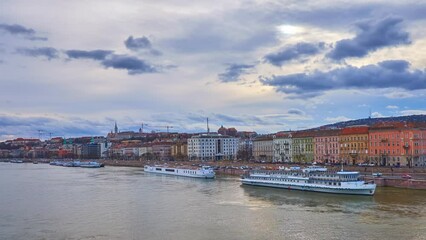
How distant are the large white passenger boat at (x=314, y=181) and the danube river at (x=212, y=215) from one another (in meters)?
0.93

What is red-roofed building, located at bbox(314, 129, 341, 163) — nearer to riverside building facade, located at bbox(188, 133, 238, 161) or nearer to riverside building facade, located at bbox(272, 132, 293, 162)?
riverside building facade, located at bbox(272, 132, 293, 162)

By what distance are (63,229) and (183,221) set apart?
536cm

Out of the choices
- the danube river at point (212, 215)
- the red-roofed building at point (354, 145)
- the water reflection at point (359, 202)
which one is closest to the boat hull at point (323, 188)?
the water reflection at point (359, 202)

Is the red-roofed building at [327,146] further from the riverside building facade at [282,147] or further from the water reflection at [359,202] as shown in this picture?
the water reflection at [359,202]

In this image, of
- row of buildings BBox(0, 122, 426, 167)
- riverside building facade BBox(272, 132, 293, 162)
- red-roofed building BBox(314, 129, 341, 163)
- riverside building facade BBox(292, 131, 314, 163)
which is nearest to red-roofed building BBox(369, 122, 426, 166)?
row of buildings BBox(0, 122, 426, 167)

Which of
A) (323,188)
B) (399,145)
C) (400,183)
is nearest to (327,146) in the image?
(399,145)

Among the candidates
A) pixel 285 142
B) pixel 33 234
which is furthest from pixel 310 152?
pixel 33 234

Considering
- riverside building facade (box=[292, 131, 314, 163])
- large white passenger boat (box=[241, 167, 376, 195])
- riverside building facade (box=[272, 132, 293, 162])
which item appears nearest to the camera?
large white passenger boat (box=[241, 167, 376, 195])

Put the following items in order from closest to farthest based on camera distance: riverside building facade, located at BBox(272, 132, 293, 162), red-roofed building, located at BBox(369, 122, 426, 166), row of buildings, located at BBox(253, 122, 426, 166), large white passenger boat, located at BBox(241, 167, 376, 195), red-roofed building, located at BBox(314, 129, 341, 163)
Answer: large white passenger boat, located at BBox(241, 167, 376, 195) < red-roofed building, located at BBox(369, 122, 426, 166) < row of buildings, located at BBox(253, 122, 426, 166) < red-roofed building, located at BBox(314, 129, 341, 163) < riverside building facade, located at BBox(272, 132, 293, 162)

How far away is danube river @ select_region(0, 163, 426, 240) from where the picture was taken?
75.5 feet

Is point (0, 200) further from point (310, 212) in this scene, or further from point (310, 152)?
point (310, 152)

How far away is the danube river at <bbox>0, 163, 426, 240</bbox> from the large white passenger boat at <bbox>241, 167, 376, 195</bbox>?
3.05 feet

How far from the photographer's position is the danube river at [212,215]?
23016mm

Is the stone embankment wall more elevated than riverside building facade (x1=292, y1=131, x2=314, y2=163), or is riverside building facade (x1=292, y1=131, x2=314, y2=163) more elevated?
riverside building facade (x1=292, y1=131, x2=314, y2=163)
